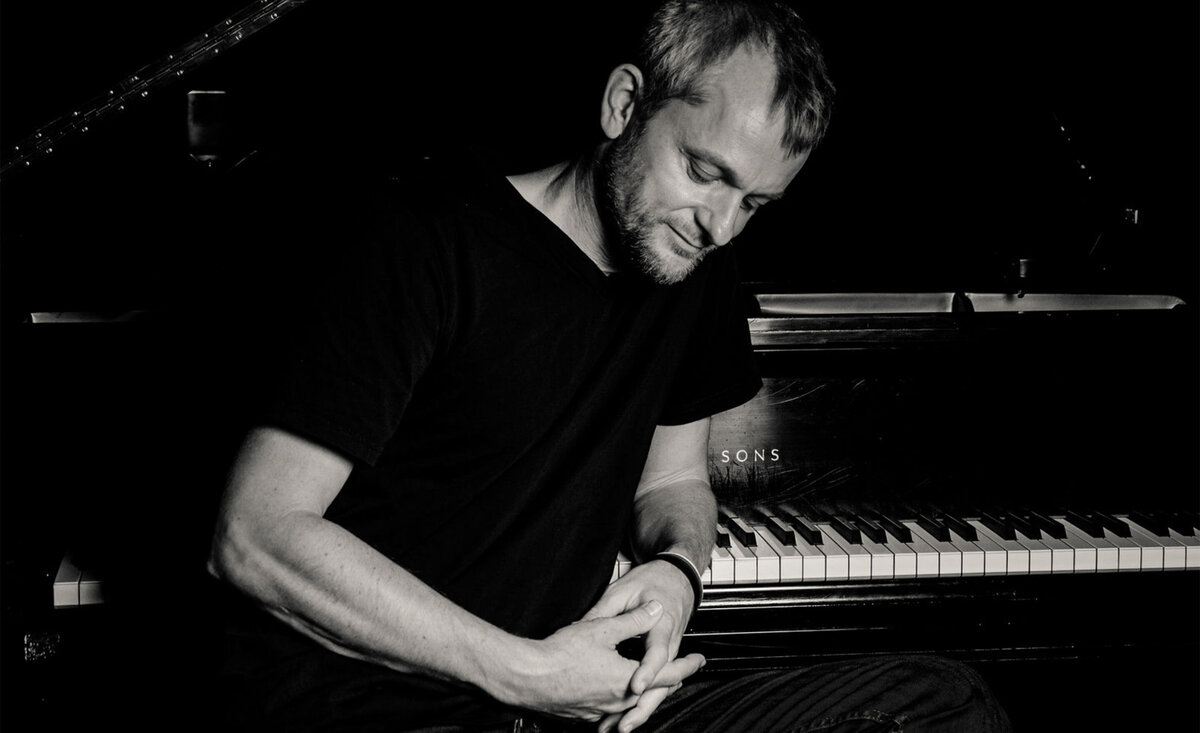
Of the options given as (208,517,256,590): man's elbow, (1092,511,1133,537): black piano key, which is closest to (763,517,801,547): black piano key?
(1092,511,1133,537): black piano key

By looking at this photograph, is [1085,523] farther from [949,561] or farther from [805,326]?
[805,326]

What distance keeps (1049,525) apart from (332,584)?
1357 mm

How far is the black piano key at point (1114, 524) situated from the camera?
1.83 meters

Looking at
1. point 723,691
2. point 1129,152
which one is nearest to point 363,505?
point 723,691

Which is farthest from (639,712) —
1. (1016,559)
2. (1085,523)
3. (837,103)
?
(837,103)

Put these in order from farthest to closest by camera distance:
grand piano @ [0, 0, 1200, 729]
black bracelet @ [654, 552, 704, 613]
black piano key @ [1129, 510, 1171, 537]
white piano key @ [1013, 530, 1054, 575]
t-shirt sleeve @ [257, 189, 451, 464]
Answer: black piano key @ [1129, 510, 1171, 537], white piano key @ [1013, 530, 1054, 575], grand piano @ [0, 0, 1200, 729], black bracelet @ [654, 552, 704, 613], t-shirt sleeve @ [257, 189, 451, 464]

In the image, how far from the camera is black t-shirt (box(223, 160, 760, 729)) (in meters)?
1.24

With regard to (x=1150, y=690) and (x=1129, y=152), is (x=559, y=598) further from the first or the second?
(x=1129, y=152)

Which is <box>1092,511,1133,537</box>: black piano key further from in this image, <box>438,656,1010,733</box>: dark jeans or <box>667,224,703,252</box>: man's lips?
<box>667,224,703,252</box>: man's lips

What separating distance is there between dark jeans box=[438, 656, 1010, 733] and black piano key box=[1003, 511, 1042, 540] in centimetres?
40

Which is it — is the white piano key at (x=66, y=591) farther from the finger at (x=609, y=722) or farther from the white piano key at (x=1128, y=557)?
the white piano key at (x=1128, y=557)

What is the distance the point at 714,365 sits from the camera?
5.49 feet

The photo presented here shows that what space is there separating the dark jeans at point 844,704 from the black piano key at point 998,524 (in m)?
0.37

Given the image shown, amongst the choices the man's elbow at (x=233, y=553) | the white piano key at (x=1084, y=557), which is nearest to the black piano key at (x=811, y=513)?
the white piano key at (x=1084, y=557)
